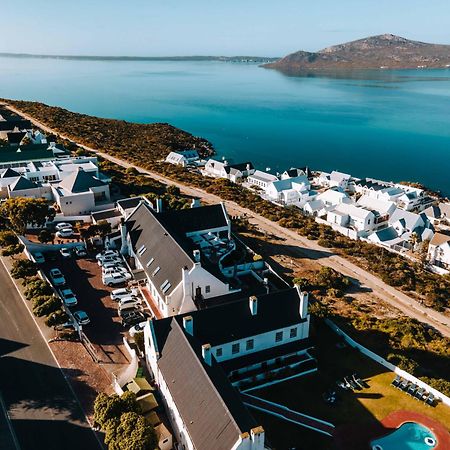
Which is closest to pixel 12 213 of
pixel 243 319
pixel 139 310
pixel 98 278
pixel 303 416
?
pixel 98 278

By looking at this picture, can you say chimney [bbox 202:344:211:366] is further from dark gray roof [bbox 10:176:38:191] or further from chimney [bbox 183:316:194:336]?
dark gray roof [bbox 10:176:38:191]

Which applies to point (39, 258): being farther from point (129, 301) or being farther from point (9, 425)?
point (9, 425)

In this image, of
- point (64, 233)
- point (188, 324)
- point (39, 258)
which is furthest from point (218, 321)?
point (64, 233)

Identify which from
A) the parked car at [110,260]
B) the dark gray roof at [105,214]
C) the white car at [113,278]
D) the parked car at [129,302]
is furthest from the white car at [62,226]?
the parked car at [129,302]

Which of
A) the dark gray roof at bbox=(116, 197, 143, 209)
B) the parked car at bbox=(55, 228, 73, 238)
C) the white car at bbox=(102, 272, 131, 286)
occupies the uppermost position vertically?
the dark gray roof at bbox=(116, 197, 143, 209)

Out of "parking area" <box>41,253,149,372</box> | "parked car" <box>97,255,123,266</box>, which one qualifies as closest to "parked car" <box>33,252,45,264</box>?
"parking area" <box>41,253,149,372</box>

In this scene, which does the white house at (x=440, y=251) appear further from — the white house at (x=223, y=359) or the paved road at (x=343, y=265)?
the white house at (x=223, y=359)

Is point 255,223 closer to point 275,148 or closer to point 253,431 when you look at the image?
point 253,431
